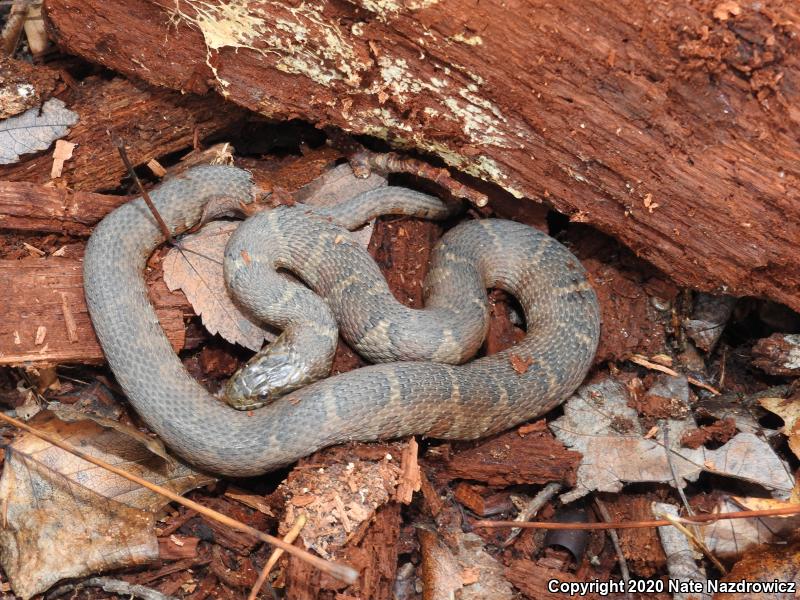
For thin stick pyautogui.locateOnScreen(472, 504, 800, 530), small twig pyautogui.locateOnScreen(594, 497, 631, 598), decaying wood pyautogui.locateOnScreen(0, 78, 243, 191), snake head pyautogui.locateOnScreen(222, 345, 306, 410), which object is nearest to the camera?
thin stick pyautogui.locateOnScreen(472, 504, 800, 530)

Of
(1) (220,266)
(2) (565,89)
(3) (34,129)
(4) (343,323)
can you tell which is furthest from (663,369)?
(3) (34,129)

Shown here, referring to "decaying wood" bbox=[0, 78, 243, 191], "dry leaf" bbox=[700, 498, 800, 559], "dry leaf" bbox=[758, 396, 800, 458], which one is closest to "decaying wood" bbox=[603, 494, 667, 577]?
"dry leaf" bbox=[700, 498, 800, 559]

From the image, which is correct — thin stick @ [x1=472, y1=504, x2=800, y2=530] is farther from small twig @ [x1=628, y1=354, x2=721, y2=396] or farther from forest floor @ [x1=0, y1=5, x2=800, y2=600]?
small twig @ [x1=628, y1=354, x2=721, y2=396]

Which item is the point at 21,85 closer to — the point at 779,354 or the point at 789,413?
the point at 779,354

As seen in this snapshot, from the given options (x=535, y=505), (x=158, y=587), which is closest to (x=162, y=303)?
(x=158, y=587)

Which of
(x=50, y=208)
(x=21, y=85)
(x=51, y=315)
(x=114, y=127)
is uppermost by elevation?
(x=21, y=85)

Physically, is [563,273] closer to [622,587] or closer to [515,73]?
[515,73]

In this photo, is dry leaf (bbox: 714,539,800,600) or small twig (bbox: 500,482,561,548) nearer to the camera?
dry leaf (bbox: 714,539,800,600)
